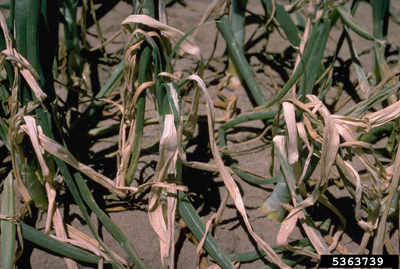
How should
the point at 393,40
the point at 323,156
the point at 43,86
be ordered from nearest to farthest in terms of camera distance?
the point at 323,156, the point at 43,86, the point at 393,40

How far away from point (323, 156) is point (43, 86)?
2.02ft

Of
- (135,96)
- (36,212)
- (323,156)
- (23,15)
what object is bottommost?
(36,212)

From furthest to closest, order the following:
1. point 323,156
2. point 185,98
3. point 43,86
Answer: point 185,98, point 43,86, point 323,156

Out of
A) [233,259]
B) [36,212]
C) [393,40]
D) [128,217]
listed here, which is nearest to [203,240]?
[233,259]

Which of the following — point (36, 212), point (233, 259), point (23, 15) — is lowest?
point (233, 259)

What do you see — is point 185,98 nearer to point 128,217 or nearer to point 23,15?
point 128,217

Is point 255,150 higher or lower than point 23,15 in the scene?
lower

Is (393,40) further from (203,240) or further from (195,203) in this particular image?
(203,240)

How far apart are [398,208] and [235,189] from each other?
16.9 inches

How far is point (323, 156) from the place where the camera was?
673mm

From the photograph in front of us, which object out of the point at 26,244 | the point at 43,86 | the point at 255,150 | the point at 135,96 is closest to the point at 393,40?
the point at 255,150

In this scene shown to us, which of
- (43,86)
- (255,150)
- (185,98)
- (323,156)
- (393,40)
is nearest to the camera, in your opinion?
(323,156)

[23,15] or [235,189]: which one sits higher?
[23,15]

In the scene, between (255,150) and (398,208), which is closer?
(398,208)
